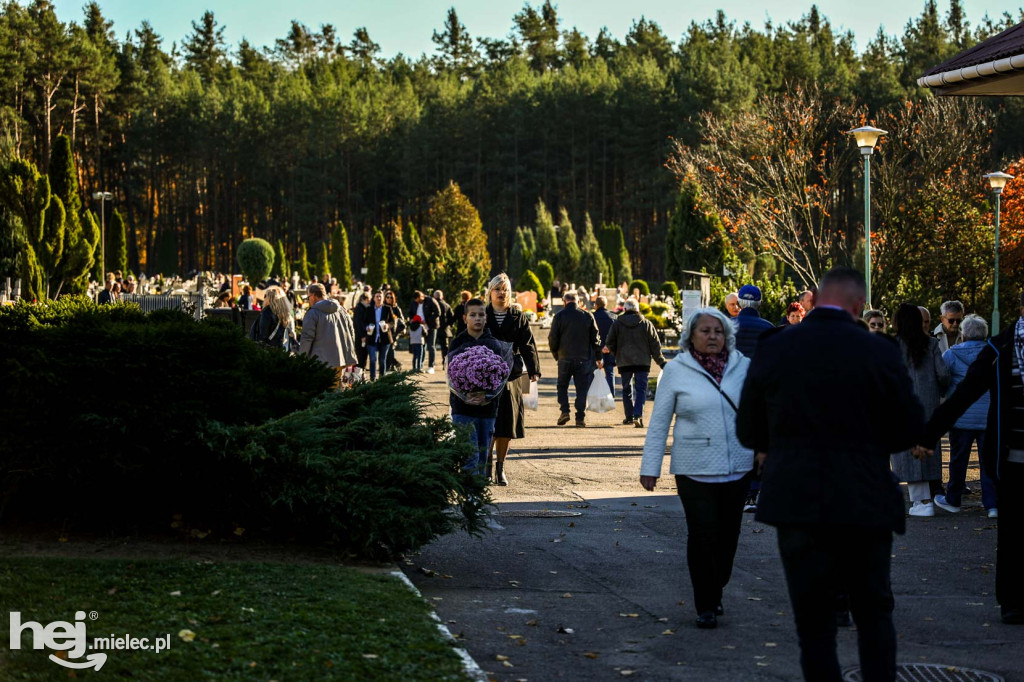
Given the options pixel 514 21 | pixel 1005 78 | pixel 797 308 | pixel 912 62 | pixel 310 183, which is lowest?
pixel 797 308

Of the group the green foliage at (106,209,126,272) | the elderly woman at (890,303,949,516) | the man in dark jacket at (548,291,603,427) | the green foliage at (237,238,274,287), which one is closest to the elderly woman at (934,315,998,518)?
the elderly woman at (890,303,949,516)

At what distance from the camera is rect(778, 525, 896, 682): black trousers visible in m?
4.33

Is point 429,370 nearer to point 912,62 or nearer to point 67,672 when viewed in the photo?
point 67,672

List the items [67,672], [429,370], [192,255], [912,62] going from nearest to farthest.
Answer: [67,672], [429,370], [912,62], [192,255]

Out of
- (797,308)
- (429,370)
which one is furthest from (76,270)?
(797,308)

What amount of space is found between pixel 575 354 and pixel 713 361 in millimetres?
9975

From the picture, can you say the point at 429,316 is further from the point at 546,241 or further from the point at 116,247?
the point at 116,247

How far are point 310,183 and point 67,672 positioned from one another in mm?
81400

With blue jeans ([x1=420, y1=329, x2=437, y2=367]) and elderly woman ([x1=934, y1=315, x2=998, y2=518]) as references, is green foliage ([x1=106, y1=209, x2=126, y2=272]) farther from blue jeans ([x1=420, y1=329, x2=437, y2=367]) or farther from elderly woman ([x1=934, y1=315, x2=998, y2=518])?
elderly woman ([x1=934, y1=315, x2=998, y2=518])

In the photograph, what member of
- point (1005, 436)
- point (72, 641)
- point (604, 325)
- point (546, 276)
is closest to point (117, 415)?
point (72, 641)

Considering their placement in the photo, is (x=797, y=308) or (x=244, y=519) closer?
(x=244, y=519)

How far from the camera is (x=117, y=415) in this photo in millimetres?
6941

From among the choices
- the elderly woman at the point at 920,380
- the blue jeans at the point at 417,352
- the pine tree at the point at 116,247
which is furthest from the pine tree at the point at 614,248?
the elderly woman at the point at 920,380

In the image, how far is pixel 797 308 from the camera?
36.8ft
